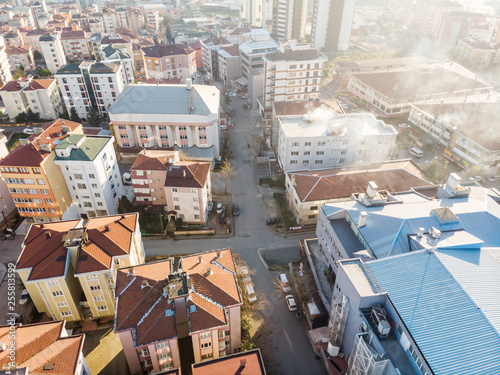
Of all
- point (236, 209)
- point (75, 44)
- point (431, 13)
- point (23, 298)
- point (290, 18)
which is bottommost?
point (23, 298)

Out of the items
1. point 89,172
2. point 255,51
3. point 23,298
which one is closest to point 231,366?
point 23,298

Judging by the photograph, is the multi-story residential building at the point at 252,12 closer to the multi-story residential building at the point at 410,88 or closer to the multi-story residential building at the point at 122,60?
the multi-story residential building at the point at 122,60

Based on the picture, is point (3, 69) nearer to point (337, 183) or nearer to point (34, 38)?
point (34, 38)

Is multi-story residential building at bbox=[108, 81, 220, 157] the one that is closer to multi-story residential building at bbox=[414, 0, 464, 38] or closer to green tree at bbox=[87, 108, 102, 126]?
green tree at bbox=[87, 108, 102, 126]

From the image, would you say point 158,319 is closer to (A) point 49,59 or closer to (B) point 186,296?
(B) point 186,296

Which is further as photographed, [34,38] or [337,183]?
[34,38]

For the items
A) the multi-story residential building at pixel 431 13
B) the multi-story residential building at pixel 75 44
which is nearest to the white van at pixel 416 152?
the multi-story residential building at pixel 431 13

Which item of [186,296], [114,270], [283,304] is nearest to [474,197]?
[283,304]

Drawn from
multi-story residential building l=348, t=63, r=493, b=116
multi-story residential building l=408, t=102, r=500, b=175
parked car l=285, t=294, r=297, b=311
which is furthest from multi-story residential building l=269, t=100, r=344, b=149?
parked car l=285, t=294, r=297, b=311

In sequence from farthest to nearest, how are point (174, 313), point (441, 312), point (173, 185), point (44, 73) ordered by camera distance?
point (44, 73) < point (173, 185) < point (174, 313) < point (441, 312)
